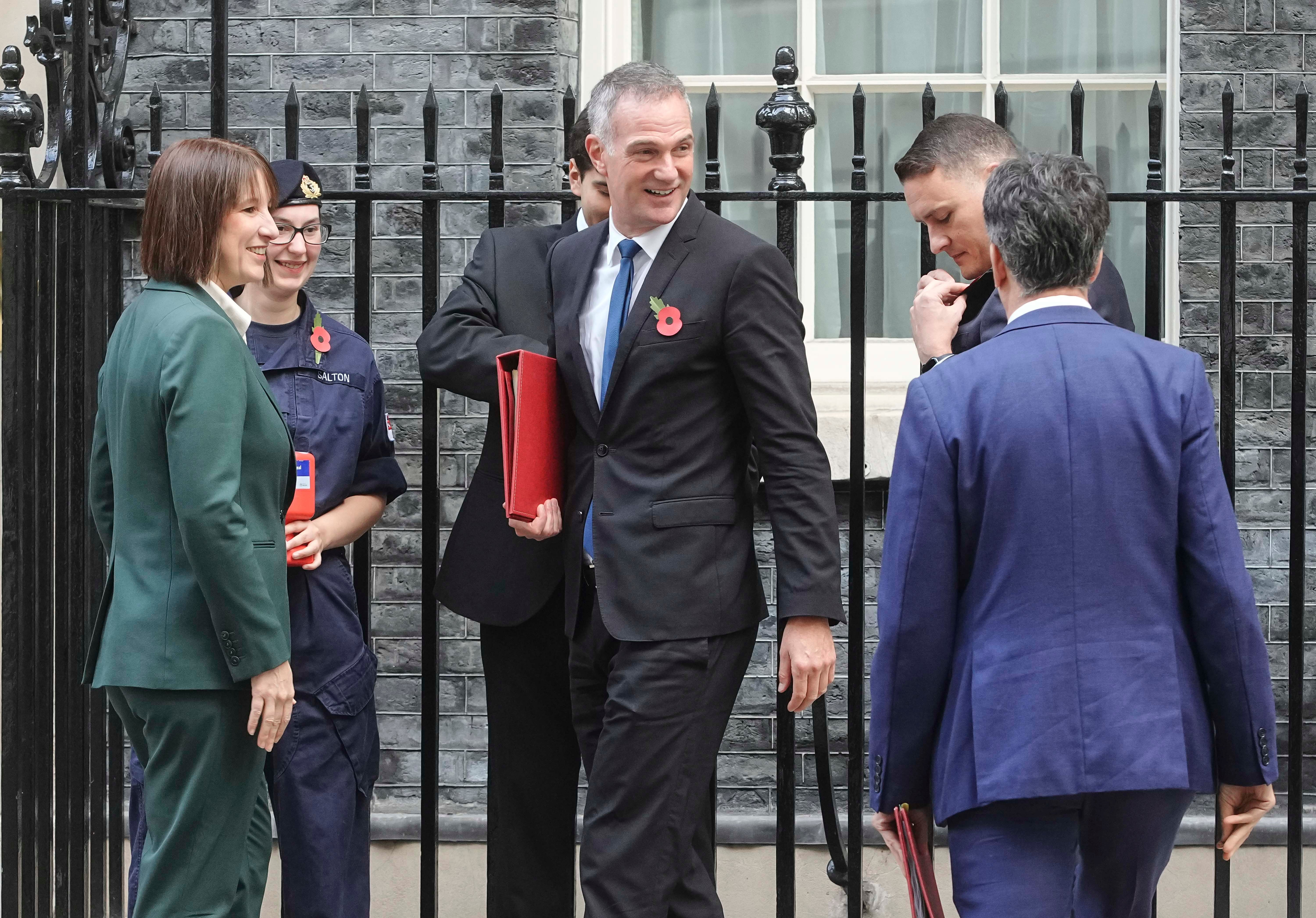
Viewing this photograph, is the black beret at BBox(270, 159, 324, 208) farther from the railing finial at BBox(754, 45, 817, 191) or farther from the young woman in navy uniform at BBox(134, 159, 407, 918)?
the railing finial at BBox(754, 45, 817, 191)

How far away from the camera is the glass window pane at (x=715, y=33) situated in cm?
533

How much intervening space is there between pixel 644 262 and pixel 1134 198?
119cm

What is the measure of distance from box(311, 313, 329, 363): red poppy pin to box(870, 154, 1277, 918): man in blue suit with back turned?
5.20 ft

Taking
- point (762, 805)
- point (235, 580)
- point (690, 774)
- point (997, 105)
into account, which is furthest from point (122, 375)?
point (762, 805)

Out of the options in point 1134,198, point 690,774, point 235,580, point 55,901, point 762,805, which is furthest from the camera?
point 762,805

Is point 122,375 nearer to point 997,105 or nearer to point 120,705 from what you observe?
point 120,705

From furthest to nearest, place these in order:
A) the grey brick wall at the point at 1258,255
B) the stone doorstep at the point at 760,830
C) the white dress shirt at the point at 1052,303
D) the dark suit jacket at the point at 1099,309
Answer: the grey brick wall at the point at 1258,255
the stone doorstep at the point at 760,830
the dark suit jacket at the point at 1099,309
the white dress shirt at the point at 1052,303

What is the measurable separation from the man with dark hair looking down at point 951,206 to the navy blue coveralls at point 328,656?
1338mm

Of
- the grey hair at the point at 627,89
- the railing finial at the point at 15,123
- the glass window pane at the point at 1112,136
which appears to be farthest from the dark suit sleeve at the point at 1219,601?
the glass window pane at the point at 1112,136

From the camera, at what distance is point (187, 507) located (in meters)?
2.79

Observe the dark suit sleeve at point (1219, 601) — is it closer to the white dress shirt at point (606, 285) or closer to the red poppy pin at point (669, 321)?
the red poppy pin at point (669, 321)

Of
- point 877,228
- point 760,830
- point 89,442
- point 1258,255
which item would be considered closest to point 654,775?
point 89,442

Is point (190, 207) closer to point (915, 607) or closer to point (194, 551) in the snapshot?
Result: point (194, 551)

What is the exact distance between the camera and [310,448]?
11.4 ft
